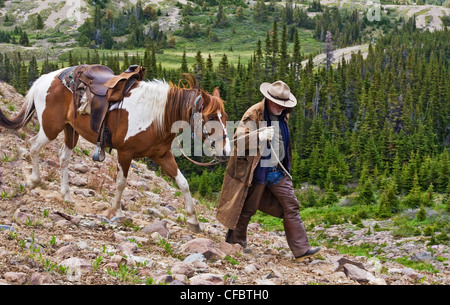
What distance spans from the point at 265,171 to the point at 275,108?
41.1 inches

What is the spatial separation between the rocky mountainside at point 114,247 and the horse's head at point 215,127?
4.86ft

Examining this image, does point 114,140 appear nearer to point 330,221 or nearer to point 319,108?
point 330,221

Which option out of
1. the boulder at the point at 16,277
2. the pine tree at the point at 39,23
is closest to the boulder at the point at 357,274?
the boulder at the point at 16,277

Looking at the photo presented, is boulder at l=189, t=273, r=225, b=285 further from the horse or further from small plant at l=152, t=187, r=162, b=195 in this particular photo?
small plant at l=152, t=187, r=162, b=195

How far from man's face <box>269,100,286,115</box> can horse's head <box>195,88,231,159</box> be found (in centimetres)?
90

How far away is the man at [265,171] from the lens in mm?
7973

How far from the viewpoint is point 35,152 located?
9.54 meters

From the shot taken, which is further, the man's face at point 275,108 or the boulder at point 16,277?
the man's face at point 275,108

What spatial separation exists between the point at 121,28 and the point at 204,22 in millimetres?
33493

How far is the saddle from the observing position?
28.1ft

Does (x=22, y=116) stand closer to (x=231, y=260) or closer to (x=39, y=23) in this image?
(x=231, y=260)

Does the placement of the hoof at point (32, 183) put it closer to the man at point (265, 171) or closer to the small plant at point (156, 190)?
the man at point (265, 171)

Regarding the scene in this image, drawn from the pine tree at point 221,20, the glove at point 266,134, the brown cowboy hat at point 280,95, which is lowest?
the pine tree at point 221,20

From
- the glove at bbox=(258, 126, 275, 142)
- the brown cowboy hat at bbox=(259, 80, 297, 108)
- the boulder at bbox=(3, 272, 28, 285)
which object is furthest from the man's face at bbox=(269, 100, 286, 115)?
the boulder at bbox=(3, 272, 28, 285)
